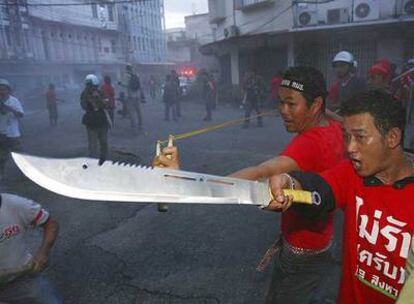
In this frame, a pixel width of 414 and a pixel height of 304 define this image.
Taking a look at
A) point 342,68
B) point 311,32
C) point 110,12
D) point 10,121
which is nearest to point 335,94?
point 342,68

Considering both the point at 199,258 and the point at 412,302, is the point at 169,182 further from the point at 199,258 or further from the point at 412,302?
the point at 199,258

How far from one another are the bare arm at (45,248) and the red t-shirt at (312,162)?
1601 millimetres

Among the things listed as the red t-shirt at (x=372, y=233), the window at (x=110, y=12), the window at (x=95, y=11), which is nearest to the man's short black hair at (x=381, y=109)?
the red t-shirt at (x=372, y=233)

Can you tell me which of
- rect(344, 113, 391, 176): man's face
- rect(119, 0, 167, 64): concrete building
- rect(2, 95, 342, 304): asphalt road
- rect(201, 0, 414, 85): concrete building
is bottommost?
rect(2, 95, 342, 304): asphalt road

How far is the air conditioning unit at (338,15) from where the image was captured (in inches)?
573

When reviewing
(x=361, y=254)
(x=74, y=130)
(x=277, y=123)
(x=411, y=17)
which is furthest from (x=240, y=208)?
(x=411, y=17)

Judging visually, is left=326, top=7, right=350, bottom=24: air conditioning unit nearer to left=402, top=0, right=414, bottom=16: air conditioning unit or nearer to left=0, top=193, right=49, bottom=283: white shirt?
left=402, top=0, right=414, bottom=16: air conditioning unit

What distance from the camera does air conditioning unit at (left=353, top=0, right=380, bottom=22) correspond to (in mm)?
13633

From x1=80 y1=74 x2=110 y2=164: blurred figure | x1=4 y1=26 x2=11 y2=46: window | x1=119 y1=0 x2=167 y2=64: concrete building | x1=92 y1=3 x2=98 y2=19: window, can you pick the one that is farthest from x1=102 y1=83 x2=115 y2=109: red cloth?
x1=119 y1=0 x2=167 y2=64: concrete building

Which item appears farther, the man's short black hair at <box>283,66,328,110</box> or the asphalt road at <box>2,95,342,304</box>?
the asphalt road at <box>2,95,342,304</box>

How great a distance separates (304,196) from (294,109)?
2.86 feet

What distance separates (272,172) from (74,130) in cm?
1277

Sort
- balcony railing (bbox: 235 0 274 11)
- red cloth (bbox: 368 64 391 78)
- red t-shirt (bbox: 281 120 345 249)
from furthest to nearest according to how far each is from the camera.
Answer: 1. balcony railing (bbox: 235 0 274 11)
2. red cloth (bbox: 368 64 391 78)
3. red t-shirt (bbox: 281 120 345 249)

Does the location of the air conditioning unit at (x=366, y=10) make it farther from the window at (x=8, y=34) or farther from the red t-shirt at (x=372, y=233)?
the window at (x=8, y=34)
